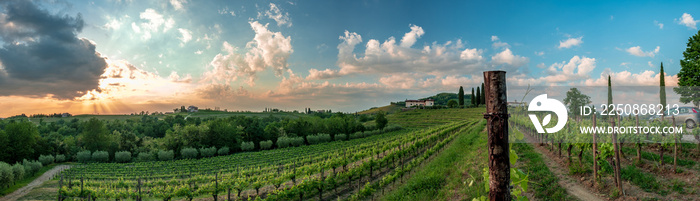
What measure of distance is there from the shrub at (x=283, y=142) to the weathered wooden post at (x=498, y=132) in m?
59.8

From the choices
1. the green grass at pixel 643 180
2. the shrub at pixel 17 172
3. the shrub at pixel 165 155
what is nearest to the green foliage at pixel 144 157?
the shrub at pixel 165 155

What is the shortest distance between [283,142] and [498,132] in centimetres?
6041

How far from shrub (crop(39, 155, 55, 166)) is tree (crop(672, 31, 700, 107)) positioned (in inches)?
3112

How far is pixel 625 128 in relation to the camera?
12.8 meters

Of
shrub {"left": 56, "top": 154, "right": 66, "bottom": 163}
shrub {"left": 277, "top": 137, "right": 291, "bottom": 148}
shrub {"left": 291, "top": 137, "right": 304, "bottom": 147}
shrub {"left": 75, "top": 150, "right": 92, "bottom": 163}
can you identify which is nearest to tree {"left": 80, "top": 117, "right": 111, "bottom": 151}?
shrub {"left": 56, "top": 154, "right": 66, "bottom": 163}

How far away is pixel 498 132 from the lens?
8.65 ft

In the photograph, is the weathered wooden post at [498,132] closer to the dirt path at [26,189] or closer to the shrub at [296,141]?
the dirt path at [26,189]

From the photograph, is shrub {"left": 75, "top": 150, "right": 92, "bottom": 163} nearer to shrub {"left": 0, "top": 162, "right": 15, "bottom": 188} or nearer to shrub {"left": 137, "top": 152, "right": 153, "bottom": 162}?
shrub {"left": 137, "top": 152, "right": 153, "bottom": 162}

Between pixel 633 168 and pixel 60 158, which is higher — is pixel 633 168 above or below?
above

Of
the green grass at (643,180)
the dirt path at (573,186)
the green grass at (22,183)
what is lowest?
the green grass at (22,183)

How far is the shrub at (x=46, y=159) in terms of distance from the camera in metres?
47.7

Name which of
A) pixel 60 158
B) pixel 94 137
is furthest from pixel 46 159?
pixel 94 137

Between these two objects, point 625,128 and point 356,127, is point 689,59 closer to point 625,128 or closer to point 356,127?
point 625,128

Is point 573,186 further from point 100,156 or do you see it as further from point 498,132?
point 100,156
